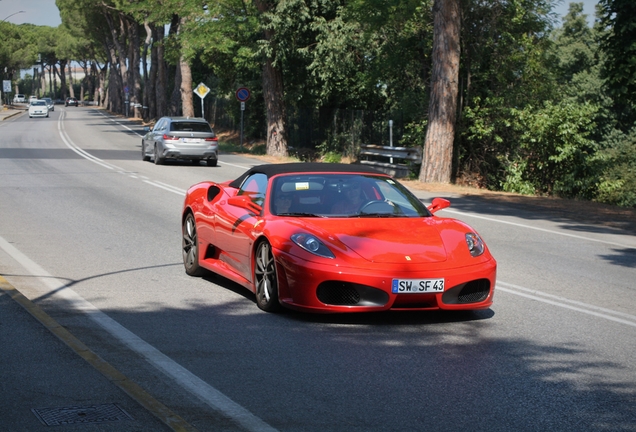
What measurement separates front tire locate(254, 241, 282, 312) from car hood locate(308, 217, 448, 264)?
48cm

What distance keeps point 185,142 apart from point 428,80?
318 inches

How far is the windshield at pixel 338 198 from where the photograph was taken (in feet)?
27.8

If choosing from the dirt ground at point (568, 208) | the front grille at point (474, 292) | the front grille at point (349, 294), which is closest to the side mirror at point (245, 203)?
the front grille at point (349, 294)

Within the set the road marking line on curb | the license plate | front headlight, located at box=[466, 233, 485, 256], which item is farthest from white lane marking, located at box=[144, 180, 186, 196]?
the license plate

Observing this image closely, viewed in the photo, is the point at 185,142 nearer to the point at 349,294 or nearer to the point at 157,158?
the point at 157,158

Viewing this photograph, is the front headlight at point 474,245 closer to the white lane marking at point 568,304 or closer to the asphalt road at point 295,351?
the asphalt road at point 295,351

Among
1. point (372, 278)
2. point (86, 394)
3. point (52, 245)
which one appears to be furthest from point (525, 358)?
point (52, 245)

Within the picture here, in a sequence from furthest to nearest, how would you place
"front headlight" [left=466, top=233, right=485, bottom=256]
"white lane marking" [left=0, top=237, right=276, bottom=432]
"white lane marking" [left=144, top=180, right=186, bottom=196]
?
"white lane marking" [left=144, top=180, right=186, bottom=196] → "front headlight" [left=466, top=233, right=485, bottom=256] → "white lane marking" [left=0, top=237, right=276, bottom=432]

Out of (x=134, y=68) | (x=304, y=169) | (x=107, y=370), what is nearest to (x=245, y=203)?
(x=304, y=169)

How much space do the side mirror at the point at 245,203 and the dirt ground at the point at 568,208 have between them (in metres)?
8.69

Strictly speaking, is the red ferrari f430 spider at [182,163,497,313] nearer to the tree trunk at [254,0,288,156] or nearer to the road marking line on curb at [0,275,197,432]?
the road marking line on curb at [0,275,197,432]

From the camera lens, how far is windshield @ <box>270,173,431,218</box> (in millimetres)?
8477

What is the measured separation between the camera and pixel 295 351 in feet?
21.6

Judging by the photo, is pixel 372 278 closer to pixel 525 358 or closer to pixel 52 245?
pixel 525 358
